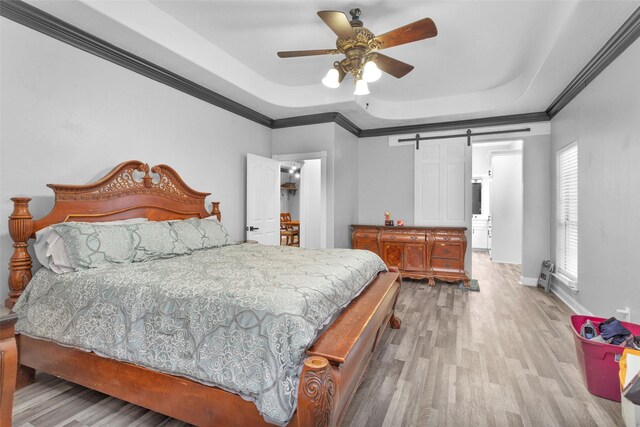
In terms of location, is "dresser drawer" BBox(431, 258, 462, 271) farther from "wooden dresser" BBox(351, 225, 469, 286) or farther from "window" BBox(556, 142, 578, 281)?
"window" BBox(556, 142, 578, 281)

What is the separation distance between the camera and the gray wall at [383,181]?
551 centimetres

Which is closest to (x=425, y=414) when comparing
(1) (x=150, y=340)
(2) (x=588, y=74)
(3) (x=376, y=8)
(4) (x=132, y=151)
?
(1) (x=150, y=340)

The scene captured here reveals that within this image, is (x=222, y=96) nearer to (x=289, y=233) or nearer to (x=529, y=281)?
(x=289, y=233)

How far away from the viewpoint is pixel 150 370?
5.38 ft

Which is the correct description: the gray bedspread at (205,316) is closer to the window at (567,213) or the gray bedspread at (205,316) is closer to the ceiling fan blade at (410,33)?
the ceiling fan blade at (410,33)

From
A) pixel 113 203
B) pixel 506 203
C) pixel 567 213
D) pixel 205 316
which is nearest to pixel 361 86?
pixel 205 316

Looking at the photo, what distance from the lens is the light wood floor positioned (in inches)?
70.3

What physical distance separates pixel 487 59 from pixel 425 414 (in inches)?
144

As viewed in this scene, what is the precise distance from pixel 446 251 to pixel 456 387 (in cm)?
291

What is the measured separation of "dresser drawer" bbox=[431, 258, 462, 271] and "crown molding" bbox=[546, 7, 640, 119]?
8.30ft

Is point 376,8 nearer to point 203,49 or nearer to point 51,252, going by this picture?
point 203,49

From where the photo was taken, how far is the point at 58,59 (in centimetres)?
243

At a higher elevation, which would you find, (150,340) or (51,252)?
(51,252)

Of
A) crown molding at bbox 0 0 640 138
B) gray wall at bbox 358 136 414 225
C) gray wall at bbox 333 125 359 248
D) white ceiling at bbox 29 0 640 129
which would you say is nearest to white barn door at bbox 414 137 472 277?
gray wall at bbox 358 136 414 225
